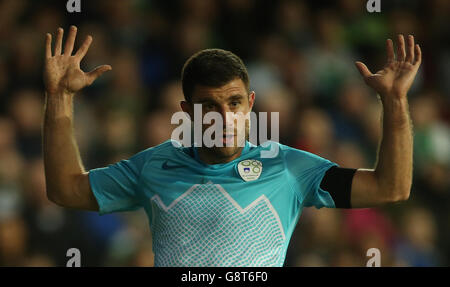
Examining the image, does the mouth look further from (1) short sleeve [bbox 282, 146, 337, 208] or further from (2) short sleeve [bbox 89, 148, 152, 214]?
(2) short sleeve [bbox 89, 148, 152, 214]

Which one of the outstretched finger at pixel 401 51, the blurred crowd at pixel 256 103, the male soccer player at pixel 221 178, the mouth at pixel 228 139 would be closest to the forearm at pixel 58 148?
the male soccer player at pixel 221 178

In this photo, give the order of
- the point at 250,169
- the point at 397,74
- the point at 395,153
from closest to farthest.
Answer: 1. the point at 395,153
2. the point at 397,74
3. the point at 250,169

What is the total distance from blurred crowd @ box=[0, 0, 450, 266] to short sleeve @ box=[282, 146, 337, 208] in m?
2.71

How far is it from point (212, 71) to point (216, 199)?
658 millimetres

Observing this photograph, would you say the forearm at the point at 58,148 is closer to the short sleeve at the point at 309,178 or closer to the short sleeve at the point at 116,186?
the short sleeve at the point at 116,186

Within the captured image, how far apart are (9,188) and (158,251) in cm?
361

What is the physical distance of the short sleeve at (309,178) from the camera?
3646mm

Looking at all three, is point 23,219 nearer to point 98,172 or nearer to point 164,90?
point 164,90

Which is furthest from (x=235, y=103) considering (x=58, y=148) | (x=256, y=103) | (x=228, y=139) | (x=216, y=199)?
(x=256, y=103)

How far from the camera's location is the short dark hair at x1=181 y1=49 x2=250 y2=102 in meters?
3.72

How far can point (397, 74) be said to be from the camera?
3.60 m

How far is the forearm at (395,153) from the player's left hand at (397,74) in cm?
8

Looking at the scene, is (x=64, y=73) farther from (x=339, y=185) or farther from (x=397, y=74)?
(x=397, y=74)

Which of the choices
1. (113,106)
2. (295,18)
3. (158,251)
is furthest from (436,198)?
(158,251)
